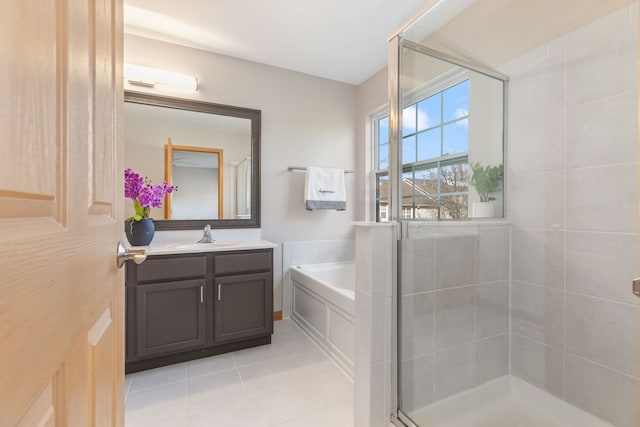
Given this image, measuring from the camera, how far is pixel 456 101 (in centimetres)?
169

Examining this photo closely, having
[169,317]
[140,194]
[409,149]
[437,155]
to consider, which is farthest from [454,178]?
[140,194]

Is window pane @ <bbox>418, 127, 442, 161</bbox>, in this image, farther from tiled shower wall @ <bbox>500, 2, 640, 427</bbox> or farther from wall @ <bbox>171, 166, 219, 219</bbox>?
wall @ <bbox>171, 166, 219, 219</bbox>

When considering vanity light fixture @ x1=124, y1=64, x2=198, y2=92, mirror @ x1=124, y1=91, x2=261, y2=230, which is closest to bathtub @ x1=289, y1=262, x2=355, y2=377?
mirror @ x1=124, y1=91, x2=261, y2=230

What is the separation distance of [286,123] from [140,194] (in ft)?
4.78

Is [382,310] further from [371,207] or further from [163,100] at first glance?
[163,100]

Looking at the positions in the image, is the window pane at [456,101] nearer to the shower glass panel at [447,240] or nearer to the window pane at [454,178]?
the shower glass panel at [447,240]

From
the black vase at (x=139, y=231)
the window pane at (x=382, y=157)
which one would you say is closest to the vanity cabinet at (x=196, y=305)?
the black vase at (x=139, y=231)

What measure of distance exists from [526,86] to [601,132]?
46cm

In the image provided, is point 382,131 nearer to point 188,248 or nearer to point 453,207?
point 453,207

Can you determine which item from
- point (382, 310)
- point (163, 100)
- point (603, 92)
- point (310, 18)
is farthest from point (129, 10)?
point (603, 92)

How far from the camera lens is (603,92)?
50.1 inches

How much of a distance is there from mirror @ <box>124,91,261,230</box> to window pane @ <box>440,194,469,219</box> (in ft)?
5.59

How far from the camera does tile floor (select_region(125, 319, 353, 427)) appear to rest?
1.47 meters

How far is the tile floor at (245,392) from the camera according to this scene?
4.82 ft
